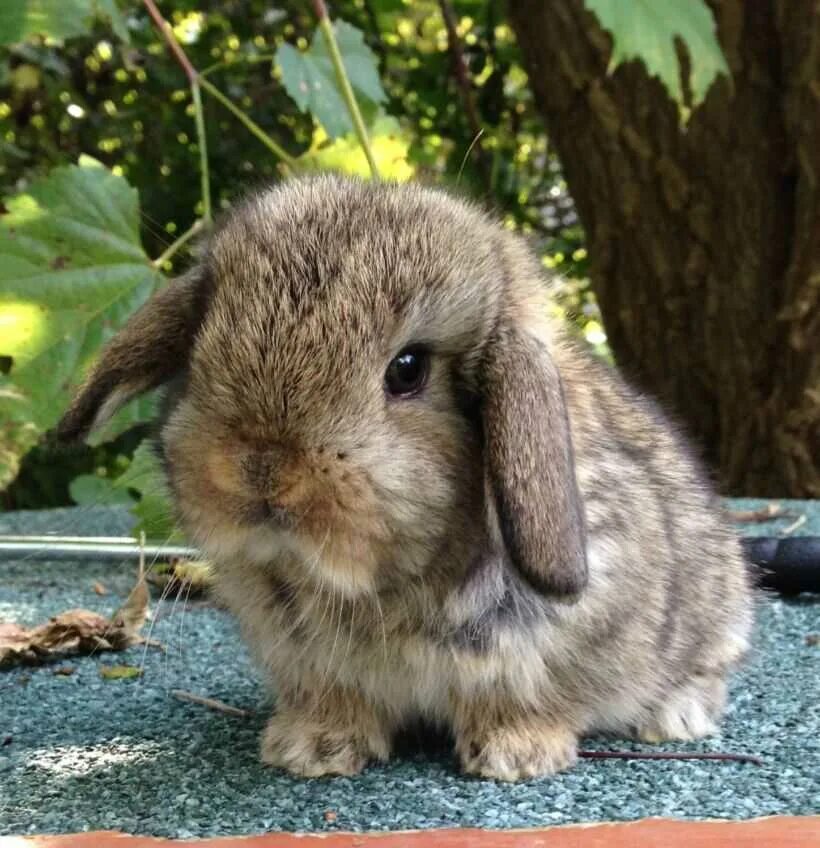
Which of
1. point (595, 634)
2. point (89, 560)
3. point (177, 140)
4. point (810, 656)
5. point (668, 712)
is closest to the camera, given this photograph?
point (595, 634)

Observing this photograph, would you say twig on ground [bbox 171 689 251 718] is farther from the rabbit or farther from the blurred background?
the blurred background

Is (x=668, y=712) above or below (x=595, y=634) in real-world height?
below

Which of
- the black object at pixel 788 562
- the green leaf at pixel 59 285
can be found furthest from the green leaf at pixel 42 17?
the black object at pixel 788 562

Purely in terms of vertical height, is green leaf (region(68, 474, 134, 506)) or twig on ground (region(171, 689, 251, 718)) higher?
green leaf (region(68, 474, 134, 506))

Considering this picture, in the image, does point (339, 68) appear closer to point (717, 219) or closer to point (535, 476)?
point (535, 476)

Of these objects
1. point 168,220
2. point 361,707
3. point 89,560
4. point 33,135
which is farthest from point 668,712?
point 33,135

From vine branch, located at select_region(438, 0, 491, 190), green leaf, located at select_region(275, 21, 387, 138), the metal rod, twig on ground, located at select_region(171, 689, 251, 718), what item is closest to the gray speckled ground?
twig on ground, located at select_region(171, 689, 251, 718)

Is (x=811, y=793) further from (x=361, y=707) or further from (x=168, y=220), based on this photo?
(x=168, y=220)
